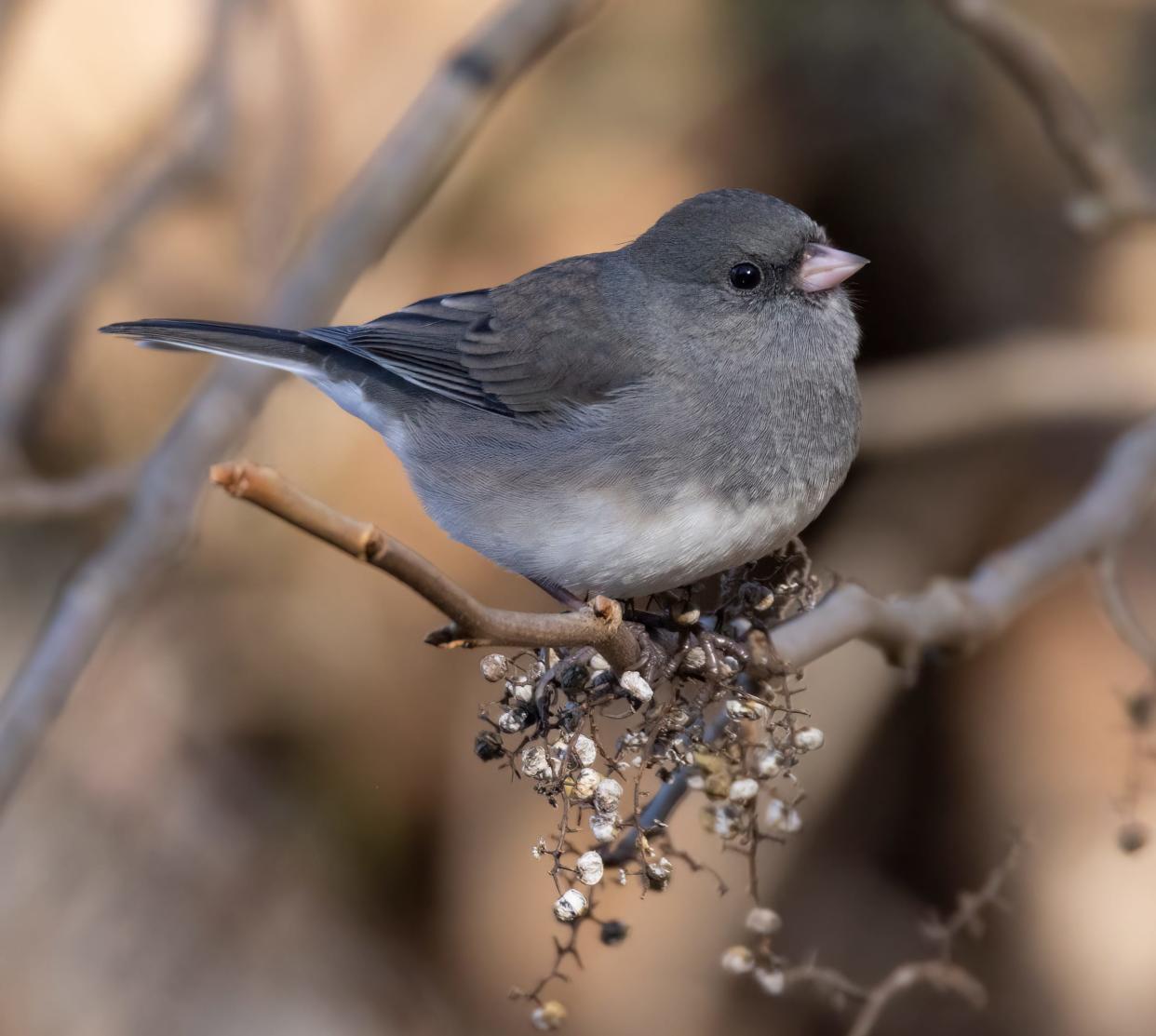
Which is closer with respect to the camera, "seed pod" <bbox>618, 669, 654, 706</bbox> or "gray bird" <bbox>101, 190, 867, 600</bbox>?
"seed pod" <bbox>618, 669, 654, 706</bbox>

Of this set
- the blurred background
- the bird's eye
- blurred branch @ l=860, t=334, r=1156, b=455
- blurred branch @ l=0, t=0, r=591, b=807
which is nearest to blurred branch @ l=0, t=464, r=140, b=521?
blurred branch @ l=0, t=0, r=591, b=807

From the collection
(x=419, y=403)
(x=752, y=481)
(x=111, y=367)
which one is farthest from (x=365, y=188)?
(x=111, y=367)

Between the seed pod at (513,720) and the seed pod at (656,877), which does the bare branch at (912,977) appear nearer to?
the seed pod at (656,877)

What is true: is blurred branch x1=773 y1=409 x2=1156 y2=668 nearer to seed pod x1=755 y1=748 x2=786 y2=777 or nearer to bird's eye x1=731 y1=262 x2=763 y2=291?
seed pod x1=755 y1=748 x2=786 y2=777

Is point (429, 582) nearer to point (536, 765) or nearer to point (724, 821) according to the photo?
point (536, 765)

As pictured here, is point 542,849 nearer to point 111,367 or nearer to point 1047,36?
point 111,367

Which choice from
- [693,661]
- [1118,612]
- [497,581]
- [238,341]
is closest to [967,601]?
[1118,612]
